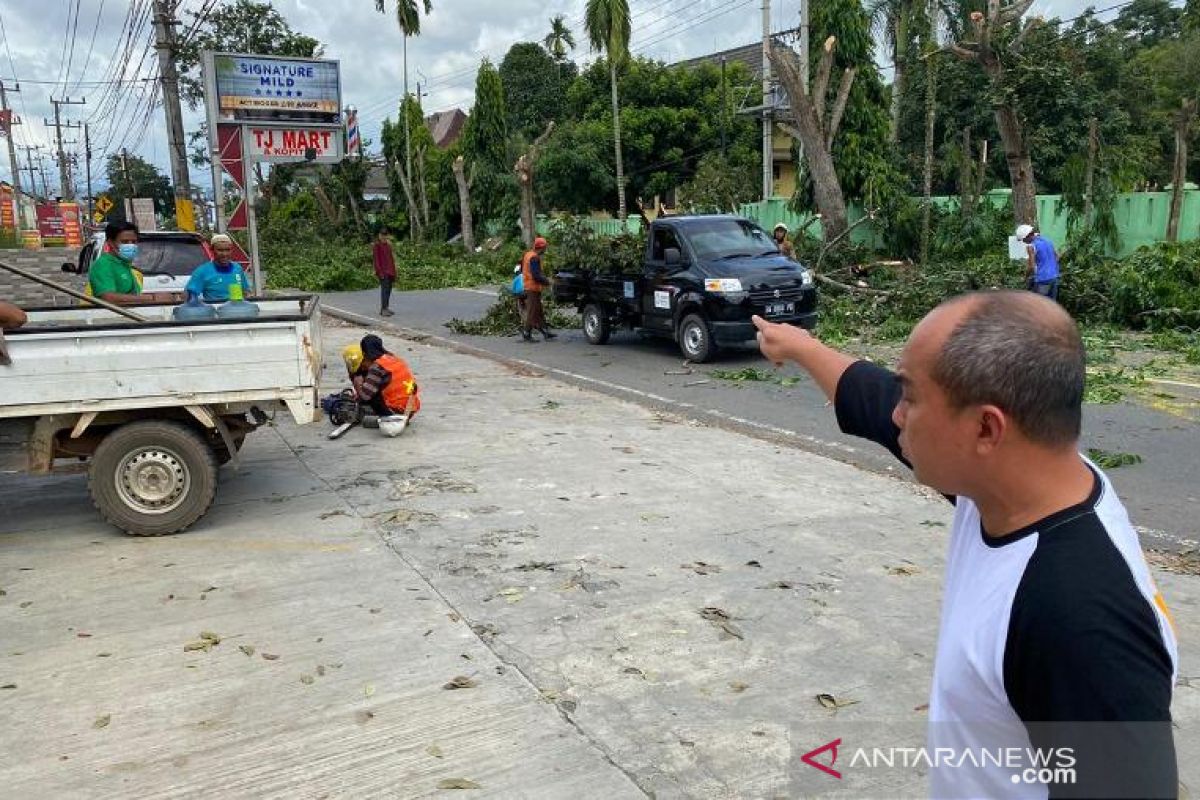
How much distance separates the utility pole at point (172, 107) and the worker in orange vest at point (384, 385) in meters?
16.0

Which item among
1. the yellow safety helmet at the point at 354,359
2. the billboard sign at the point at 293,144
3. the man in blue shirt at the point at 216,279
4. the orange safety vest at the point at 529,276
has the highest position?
the billboard sign at the point at 293,144

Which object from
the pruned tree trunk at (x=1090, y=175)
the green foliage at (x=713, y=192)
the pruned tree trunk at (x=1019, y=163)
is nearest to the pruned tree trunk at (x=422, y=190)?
the green foliage at (x=713, y=192)

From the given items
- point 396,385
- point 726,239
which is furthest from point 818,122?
point 396,385

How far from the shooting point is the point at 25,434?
5.67 meters

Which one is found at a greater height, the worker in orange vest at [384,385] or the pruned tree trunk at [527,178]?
the pruned tree trunk at [527,178]

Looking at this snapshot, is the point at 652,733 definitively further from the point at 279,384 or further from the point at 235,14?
the point at 235,14

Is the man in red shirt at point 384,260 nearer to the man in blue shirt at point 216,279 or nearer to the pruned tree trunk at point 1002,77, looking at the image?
the man in blue shirt at point 216,279

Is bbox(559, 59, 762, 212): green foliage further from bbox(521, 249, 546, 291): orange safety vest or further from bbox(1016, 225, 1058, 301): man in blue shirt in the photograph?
bbox(1016, 225, 1058, 301): man in blue shirt

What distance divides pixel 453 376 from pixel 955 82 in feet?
84.0

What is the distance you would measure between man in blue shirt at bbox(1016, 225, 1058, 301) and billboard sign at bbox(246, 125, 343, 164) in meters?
14.0

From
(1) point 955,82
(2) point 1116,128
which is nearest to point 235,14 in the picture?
(1) point 955,82

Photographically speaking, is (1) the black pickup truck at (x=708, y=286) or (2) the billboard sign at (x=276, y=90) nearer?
(1) the black pickup truck at (x=708, y=286)

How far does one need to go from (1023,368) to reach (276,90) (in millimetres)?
20475

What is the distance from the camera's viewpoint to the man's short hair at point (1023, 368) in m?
1.29
